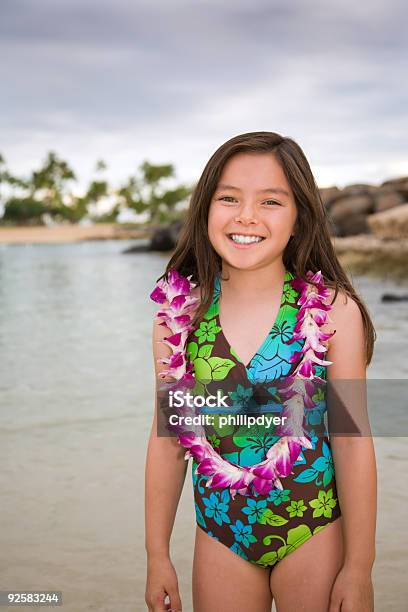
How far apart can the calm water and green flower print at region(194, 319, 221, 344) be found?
1.47 m

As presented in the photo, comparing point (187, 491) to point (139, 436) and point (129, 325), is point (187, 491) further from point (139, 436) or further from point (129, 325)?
point (129, 325)

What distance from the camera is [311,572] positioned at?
1.88m

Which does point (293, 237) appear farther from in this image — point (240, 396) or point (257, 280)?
point (240, 396)

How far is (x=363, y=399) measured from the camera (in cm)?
196

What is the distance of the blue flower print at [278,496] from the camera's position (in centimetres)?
192

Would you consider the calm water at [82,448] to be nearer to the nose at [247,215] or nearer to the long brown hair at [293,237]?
the long brown hair at [293,237]

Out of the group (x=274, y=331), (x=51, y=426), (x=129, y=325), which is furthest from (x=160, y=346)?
(x=129, y=325)

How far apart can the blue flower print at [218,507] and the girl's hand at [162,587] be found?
0.18 metres

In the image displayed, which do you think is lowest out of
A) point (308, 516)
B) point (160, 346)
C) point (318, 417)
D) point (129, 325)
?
point (129, 325)

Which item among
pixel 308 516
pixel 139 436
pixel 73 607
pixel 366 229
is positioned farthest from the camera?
pixel 366 229

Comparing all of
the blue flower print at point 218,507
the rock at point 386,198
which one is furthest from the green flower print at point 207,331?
the rock at point 386,198

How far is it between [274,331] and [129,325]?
8.86 meters

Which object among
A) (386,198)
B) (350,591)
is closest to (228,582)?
(350,591)

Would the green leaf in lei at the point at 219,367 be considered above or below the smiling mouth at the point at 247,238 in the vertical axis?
below
